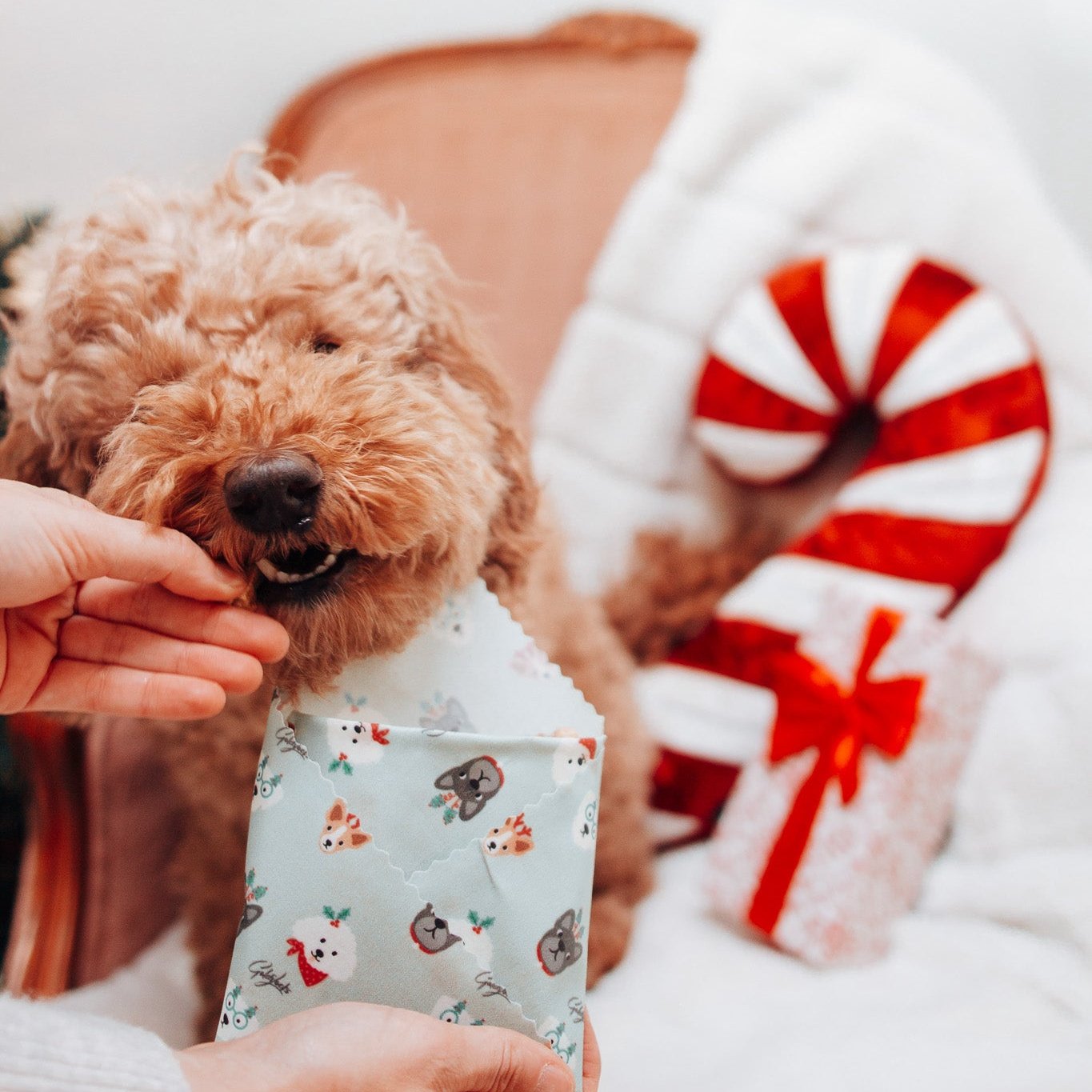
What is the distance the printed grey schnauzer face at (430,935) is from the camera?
0.73 meters

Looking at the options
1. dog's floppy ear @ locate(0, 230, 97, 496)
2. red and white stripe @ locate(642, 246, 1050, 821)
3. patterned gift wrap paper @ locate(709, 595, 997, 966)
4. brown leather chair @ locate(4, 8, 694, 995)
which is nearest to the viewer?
dog's floppy ear @ locate(0, 230, 97, 496)

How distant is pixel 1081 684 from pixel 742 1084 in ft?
1.92

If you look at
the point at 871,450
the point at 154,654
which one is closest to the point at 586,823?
the point at 154,654

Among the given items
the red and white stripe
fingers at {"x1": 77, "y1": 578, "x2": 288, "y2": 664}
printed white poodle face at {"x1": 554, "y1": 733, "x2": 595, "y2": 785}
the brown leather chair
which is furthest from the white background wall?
printed white poodle face at {"x1": 554, "y1": 733, "x2": 595, "y2": 785}

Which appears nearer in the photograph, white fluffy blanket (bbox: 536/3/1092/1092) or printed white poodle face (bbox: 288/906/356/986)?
printed white poodle face (bbox: 288/906/356/986)

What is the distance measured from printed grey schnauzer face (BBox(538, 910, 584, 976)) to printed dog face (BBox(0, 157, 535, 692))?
0.86ft

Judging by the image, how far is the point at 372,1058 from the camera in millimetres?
671

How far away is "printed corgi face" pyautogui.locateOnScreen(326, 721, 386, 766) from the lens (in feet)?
2.44

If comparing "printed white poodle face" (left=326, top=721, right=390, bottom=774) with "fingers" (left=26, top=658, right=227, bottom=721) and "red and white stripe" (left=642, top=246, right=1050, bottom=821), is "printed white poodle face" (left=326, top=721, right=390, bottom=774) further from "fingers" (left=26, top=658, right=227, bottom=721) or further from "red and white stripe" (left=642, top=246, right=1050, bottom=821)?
"red and white stripe" (left=642, top=246, right=1050, bottom=821)

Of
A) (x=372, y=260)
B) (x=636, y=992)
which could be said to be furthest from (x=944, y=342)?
(x=636, y=992)

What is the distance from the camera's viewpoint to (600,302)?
151cm

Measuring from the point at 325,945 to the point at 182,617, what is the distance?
0.28 metres

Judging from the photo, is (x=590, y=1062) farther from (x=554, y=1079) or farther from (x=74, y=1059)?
(x=74, y=1059)

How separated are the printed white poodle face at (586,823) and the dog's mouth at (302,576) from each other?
27 cm
